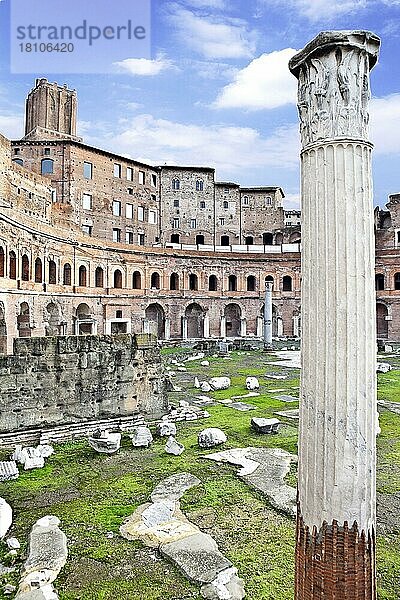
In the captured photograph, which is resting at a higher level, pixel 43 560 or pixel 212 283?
pixel 212 283

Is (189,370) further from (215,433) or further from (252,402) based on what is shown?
(215,433)

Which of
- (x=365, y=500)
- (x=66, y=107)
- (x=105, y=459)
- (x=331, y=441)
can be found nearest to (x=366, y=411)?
(x=331, y=441)

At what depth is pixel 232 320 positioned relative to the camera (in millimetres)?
46250

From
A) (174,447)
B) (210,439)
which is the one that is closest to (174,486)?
(174,447)

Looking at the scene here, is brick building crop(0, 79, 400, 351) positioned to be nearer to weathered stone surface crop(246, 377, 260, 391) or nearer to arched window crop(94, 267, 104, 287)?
arched window crop(94, 267, 104, 287)

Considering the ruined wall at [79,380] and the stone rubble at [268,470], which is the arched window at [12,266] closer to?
the ruined wall at [79,380]

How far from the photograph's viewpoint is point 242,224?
51281 mm

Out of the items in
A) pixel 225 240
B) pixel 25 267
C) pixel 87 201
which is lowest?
pixel 25 267

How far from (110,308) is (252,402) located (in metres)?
21.8

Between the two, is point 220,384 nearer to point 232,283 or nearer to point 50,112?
point 232,283

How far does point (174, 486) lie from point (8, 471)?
3340mm

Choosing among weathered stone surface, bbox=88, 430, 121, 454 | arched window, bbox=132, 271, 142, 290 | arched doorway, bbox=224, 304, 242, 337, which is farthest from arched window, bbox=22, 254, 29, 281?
arched doorway, bbox=224, 304, 242, 337

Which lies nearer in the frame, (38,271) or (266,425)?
(266,425)

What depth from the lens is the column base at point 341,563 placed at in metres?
3.46
